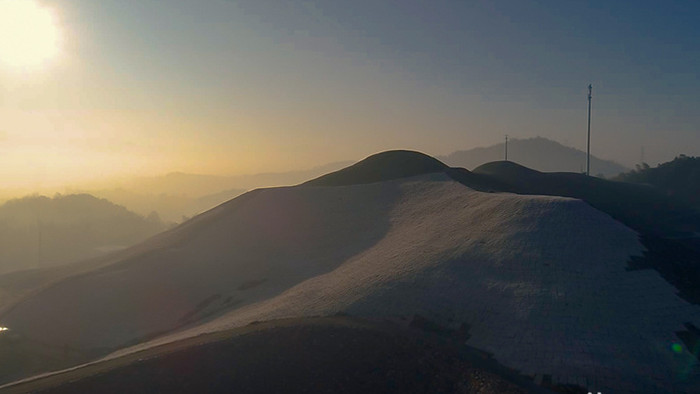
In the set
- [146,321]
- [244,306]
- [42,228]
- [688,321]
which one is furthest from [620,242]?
[42,228]

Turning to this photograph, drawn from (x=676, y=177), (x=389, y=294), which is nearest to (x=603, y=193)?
(x=676, y=177)

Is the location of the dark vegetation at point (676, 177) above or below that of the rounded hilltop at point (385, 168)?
below

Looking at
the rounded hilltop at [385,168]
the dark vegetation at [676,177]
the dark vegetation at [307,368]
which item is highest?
the rounded hilltop at [385,168]

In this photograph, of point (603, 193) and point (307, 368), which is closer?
point (307, 368)

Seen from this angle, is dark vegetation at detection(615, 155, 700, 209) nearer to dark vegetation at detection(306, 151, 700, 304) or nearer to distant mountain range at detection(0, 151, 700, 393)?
dark vegetation at detection(306, 151, 700, 304)

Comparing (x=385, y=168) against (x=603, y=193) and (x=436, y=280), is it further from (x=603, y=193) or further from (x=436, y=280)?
(x=603, y=193)

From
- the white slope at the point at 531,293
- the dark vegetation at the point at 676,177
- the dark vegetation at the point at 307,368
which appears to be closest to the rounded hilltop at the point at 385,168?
the white slope at the point at 531,293

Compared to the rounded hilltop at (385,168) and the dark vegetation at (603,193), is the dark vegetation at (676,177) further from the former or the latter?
the rounded hilltop at (385,168)
